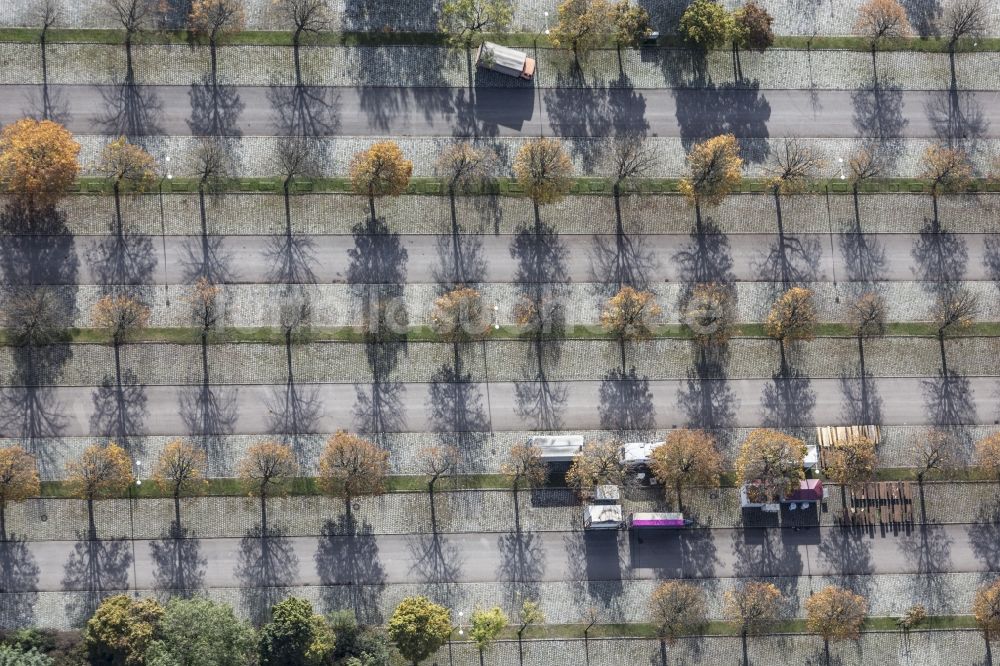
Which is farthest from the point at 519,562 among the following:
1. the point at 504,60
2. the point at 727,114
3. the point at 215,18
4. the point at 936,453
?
the point at 215,18

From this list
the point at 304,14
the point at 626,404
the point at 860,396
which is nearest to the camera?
the point at 626,404

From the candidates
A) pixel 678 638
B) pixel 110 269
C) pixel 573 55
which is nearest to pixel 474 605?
pixel 678 638

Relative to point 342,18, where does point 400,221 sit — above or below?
below

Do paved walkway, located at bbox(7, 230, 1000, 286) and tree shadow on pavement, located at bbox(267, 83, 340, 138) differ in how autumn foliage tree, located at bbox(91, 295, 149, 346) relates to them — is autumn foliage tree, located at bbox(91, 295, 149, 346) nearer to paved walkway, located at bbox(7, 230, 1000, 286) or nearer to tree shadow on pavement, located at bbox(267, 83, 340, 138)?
paved walkway, located at bbox(7, 230, 1000, 286)

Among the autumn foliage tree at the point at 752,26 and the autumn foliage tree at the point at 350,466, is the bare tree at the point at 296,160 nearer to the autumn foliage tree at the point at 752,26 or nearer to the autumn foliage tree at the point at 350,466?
the autumn foliage tree at the point at 350,466

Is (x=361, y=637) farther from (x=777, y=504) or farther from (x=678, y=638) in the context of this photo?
(x=777, y=504)

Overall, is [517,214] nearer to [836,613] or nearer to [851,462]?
[851,462]
